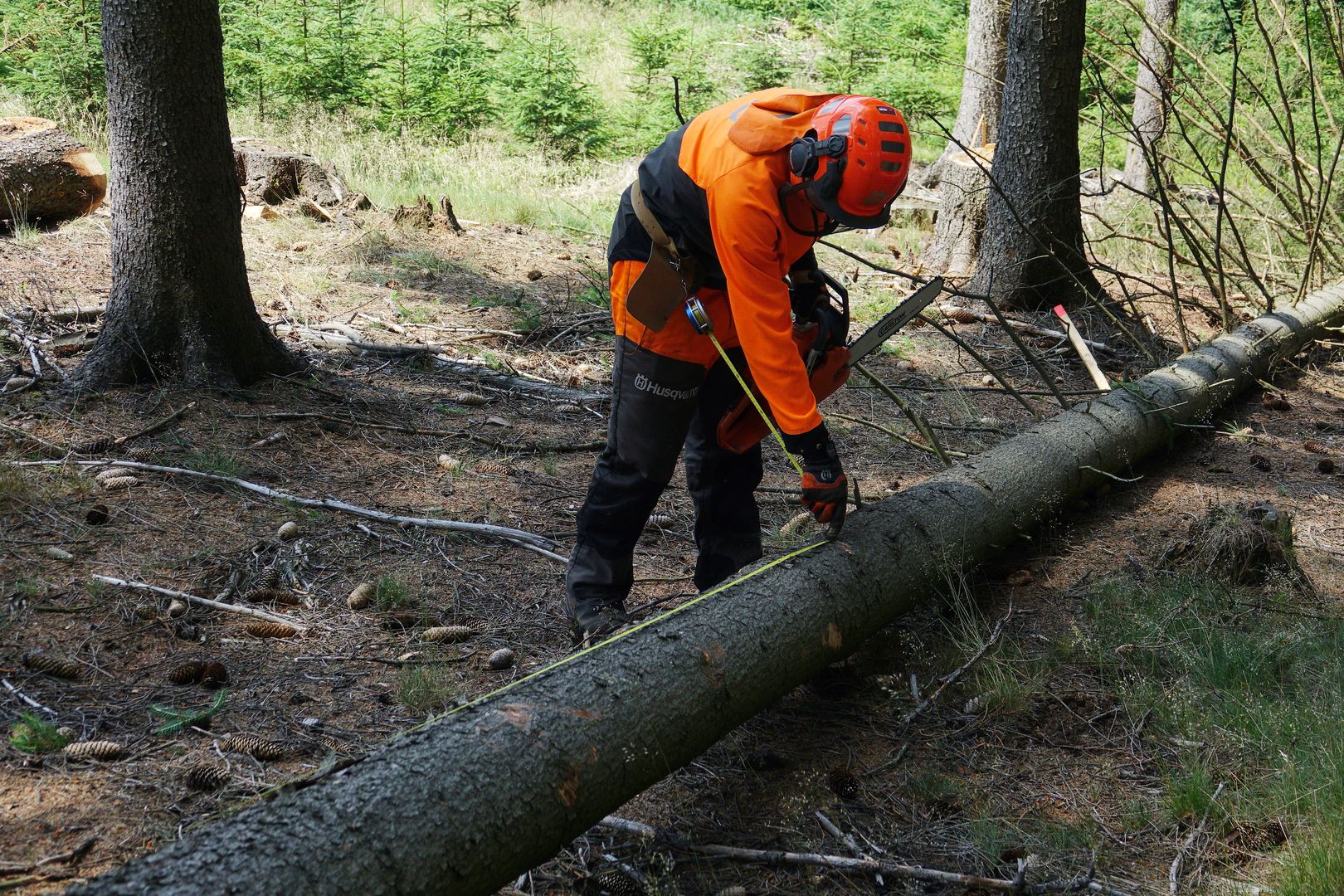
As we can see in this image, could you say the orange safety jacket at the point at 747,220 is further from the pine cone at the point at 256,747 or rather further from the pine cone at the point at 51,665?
the pine cone at the point at 51,665

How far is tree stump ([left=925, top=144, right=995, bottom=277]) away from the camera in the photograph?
27.0 ft

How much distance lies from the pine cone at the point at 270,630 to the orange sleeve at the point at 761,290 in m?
1.75

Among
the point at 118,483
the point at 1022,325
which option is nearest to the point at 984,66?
the point at 1022,325

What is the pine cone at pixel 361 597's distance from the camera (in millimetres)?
3496

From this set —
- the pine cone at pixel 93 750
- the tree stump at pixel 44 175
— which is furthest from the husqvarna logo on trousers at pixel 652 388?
the tree stump at pixel 44 175

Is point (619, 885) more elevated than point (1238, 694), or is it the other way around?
point (1238, 694)

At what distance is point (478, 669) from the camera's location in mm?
3215

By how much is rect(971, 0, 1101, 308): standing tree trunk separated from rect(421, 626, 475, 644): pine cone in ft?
17.1

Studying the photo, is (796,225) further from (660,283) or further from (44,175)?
(44,175)

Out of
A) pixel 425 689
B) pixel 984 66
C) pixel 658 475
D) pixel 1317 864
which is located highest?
pixel 984 66

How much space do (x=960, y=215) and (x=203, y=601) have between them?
6.94 m

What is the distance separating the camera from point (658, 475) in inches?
133

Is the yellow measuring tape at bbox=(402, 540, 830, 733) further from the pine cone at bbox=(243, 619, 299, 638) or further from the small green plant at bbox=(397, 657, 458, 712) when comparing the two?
the pine cone at bbox=(243, 619, 299, 638)

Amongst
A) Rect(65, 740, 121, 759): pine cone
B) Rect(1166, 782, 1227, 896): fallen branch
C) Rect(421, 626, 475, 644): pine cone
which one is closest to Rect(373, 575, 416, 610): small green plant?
Rect(421, 626, 475, 644): pine cone
